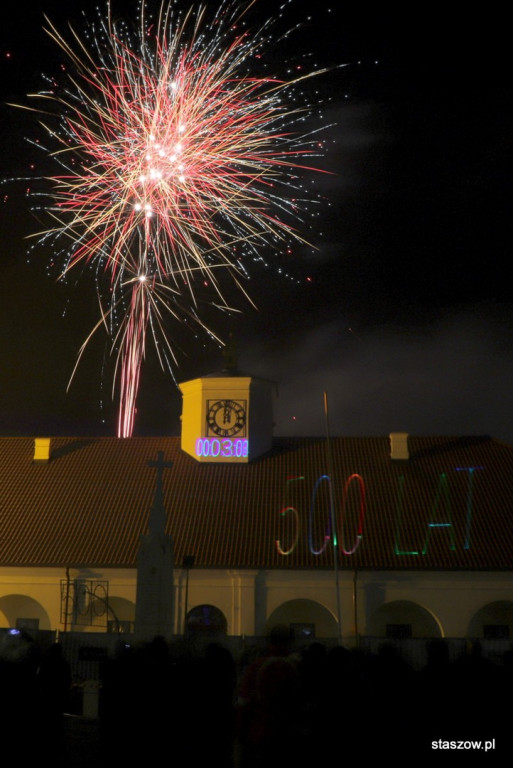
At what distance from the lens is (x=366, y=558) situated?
3181 cm

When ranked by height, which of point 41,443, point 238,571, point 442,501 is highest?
point 41,443

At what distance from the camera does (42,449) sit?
130 ft

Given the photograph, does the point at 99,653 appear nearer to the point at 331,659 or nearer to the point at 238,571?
the point at 238,571

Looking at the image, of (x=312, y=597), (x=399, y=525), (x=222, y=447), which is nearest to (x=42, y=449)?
(x=222, y=447)

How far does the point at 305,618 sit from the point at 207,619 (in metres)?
3.46

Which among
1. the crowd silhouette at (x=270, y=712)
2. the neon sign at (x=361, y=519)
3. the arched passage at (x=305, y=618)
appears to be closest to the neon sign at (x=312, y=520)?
the neon sign at (x=361, y=519)

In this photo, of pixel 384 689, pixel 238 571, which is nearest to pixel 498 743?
pixel 384 689

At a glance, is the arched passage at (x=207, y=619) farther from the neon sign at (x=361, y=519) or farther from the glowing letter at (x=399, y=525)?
the glowing letter at (x=399, y=525)

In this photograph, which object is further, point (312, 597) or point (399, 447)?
point (399, 447)

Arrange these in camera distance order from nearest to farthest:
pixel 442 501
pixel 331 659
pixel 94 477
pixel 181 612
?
pixel 331 659 → pixel 181 612 → pixel 442 501 → pixel 94 477

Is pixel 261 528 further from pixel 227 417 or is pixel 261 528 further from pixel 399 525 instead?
pixel 227 417

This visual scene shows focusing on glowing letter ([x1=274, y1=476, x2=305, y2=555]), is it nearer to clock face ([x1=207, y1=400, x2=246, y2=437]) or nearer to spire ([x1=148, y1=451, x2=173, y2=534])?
clock face ([x1=207, y1=400, x2=246, y2=437])

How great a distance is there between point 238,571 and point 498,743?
85.0ft

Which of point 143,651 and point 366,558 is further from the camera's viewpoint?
point 366,558
